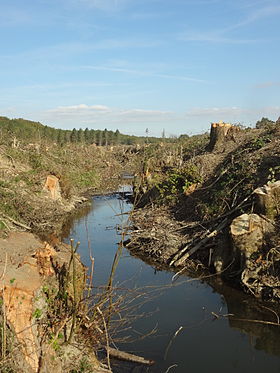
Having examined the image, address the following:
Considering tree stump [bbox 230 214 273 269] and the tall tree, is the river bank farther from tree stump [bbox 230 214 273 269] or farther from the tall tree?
the tall tree

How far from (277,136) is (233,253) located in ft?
26.5

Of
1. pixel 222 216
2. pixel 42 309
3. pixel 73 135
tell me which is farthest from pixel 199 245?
pixel 73 135

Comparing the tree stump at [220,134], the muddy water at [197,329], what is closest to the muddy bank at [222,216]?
the tree stump at [220,134]

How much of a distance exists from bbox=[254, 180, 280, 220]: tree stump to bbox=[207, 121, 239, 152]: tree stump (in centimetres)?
946

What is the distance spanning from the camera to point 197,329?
825 centimetres

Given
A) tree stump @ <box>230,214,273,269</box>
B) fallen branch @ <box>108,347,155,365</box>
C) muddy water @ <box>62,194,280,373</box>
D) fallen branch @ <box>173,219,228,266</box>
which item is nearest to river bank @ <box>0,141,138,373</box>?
fallen branch @ <box>108,347,155,365</box>

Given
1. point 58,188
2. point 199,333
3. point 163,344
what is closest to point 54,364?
point 163,344

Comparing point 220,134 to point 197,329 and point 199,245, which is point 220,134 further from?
point 197,329

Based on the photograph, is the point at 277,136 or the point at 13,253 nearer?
the point at 13,253

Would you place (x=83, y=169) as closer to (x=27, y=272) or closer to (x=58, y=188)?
(x=58, y=188)

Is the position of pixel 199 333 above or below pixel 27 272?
below

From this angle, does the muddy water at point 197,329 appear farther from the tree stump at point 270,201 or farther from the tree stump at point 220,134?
the tree stump at point 220,134

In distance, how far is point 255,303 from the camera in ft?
30.6

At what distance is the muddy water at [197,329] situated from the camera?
7.00 metres
